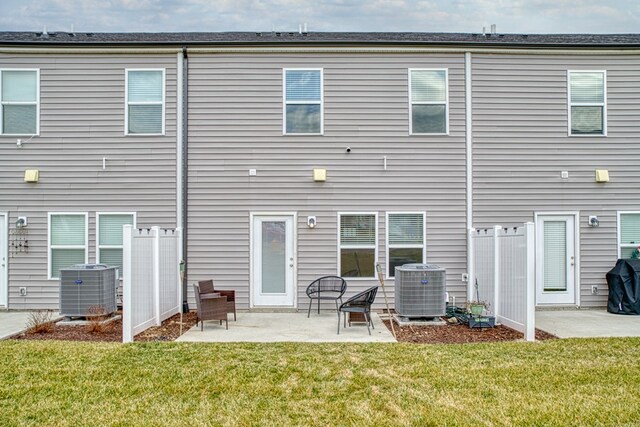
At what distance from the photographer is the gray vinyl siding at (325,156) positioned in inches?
384

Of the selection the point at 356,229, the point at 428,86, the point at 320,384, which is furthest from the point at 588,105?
the point at 320,384

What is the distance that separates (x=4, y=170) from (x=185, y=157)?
3.64 metres

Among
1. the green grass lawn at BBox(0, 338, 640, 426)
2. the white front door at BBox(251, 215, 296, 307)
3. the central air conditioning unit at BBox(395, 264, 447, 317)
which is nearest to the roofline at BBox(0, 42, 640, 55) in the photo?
the white front door at BBox(251, 215, 296, 307)

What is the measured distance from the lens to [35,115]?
980 centimetres

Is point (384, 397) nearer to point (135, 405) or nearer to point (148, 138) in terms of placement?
point (135, 405)

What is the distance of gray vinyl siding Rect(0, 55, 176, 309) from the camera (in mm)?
9719

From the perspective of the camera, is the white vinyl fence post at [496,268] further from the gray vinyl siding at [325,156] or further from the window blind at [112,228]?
the window blind at [112,228]

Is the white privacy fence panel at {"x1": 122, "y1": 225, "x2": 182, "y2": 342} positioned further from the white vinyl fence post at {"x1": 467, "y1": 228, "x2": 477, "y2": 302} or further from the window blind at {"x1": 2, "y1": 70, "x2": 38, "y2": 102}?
the white vinyl fence post at {"x1": 467, "y1": 228, "x2": 477, "y2": 302}

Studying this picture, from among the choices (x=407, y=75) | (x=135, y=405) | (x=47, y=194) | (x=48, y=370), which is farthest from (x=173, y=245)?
(x=407, y=75)

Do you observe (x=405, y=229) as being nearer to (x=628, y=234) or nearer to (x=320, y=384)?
(x=628, y=234)

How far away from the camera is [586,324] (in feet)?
27.0

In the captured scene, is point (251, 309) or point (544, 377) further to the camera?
point (251, 309)

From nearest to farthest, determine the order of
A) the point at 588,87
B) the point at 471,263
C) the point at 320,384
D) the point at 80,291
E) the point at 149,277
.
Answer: the point at 320,384
the point at 149,277
the point at 80,291
the point at 471,263
the point at 588,87

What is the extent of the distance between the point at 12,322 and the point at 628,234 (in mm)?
11795
